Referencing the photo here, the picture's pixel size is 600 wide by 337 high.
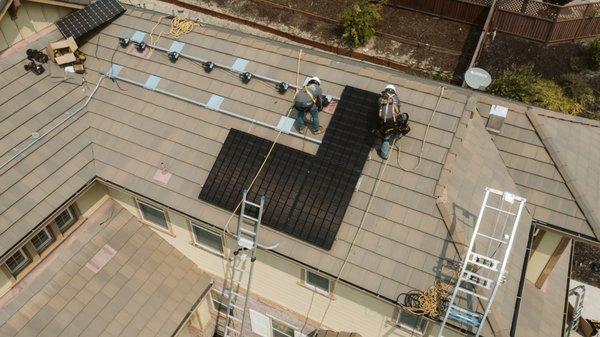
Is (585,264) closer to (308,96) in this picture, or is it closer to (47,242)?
(308,96)

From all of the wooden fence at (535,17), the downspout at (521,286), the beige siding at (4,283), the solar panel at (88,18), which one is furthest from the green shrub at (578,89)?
the beige siding at (4,283)

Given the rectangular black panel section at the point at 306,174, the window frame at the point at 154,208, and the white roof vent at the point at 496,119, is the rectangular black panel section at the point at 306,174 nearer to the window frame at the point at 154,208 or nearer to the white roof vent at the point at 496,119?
the window frame at the point at 154,208

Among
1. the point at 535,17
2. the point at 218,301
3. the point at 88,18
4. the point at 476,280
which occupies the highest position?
the point at 535,17

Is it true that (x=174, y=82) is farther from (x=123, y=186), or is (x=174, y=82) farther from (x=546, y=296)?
(x=546, y=296)

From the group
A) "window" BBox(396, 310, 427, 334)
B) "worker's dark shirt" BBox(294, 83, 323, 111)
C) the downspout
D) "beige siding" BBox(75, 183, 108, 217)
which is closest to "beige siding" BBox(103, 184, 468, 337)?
"window" BBox(396, 310, 427, 334)

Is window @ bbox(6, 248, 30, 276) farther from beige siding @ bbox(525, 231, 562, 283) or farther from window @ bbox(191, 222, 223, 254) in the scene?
beige siding @ bbox(525, 231, 562, 283)

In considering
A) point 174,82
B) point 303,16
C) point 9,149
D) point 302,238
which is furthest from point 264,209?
point 303,16

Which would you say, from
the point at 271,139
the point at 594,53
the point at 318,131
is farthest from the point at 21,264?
the point at 594,53
